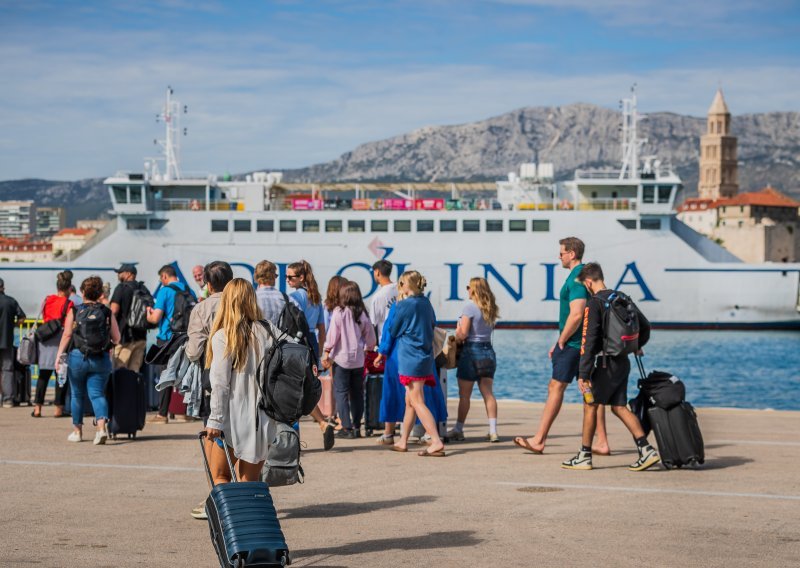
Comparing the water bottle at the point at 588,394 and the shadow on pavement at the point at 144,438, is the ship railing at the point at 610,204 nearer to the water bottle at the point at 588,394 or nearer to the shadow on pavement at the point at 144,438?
the shadow on pavement at the point at 144,438

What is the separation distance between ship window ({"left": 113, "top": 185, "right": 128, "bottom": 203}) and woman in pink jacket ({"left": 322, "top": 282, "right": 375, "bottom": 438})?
3288 cm

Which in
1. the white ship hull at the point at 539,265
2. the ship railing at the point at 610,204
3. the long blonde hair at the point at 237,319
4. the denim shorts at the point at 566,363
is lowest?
the white ship hull at the point at 539,265

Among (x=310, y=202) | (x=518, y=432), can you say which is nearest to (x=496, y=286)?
(x=310, y=202)

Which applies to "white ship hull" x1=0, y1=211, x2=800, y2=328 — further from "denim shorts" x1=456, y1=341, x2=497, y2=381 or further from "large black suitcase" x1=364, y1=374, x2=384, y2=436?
"denim shorts" x1=456, y1=341, x2=497, y2=381

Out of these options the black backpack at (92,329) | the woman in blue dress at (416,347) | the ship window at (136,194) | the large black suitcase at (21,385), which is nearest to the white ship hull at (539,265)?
→ the ship window at (136,194)

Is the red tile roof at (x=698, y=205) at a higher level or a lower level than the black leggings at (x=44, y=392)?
higher

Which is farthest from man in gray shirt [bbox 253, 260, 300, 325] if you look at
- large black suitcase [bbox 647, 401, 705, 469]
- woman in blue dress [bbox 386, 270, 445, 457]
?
large black suitcase [bbox 647, 401, 705, 469]

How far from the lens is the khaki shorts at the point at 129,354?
9055 millimetres

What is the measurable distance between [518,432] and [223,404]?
4669 mm

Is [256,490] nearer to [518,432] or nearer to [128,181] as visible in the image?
[518,432]

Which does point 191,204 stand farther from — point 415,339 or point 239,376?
point 239,376

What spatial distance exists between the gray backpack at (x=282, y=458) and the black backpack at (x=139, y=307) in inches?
167

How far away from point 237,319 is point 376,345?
13.6 feet

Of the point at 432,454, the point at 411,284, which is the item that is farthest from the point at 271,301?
the point at 432,454
